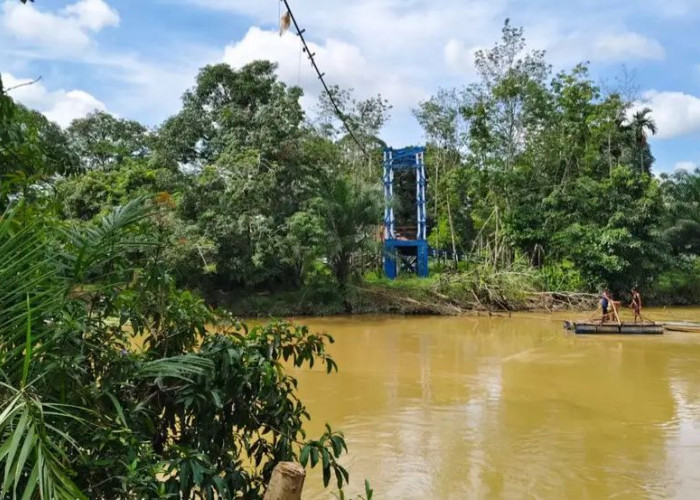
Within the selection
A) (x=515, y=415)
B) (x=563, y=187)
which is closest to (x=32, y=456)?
(x=515, y=415)

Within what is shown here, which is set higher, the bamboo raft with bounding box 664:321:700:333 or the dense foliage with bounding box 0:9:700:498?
the dense foliage with bounding box 0:9:700:498

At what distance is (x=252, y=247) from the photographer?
16547 mm

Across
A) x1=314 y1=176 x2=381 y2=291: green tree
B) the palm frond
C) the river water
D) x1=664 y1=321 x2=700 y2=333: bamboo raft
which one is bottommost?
the river water

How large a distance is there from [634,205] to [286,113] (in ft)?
39.3

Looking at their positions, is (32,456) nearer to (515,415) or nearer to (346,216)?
(515,415)

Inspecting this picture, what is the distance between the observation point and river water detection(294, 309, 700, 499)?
5.28m

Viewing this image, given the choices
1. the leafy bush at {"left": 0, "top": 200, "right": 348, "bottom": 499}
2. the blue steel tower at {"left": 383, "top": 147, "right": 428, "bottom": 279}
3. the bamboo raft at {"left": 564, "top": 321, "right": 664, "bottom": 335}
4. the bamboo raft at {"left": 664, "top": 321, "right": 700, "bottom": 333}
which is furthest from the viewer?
the blue steel tower at {"left": 383, "top": 147, "right": 428, "bottom": 279}

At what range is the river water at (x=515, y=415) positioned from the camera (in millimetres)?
5277

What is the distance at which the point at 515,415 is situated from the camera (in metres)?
7.40

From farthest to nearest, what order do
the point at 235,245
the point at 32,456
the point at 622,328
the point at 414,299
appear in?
the point at 414,299 → the point at 235,245 → the point at 622,328 → the point at 32,456

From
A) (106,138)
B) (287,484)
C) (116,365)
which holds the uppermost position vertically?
(106,138)

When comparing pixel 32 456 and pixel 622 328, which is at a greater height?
pixel 32 456

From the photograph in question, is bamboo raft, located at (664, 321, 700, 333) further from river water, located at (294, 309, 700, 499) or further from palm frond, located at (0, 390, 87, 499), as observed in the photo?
palm frond, located at (0, 390, 87, 499)

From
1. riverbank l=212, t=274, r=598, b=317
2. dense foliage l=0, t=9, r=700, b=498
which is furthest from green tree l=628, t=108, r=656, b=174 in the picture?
riverbank l=212, t=274, r=598, b=317
